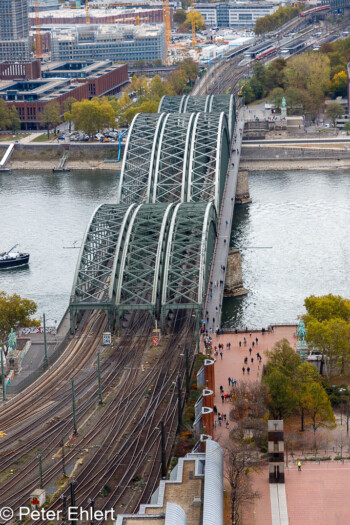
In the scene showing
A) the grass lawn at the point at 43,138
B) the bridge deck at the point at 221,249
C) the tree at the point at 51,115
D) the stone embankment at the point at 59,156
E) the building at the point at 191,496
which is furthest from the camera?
the tree at the point at 51,115

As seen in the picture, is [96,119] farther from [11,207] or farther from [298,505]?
[298,505]

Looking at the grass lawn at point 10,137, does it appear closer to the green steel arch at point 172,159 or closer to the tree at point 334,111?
the tree at point 334,111

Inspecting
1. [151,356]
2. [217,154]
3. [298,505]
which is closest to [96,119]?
[217,154]

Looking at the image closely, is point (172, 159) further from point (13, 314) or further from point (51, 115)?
point (51, 115)

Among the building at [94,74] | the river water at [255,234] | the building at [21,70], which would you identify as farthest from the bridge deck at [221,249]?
the building at [21,70]

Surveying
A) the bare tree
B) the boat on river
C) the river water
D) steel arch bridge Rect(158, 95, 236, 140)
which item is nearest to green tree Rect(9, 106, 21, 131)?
the river water

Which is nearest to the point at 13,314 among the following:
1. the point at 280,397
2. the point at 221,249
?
the point at 221,249
